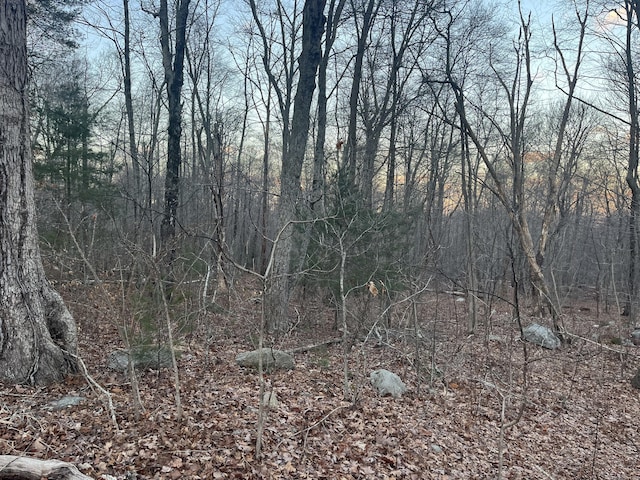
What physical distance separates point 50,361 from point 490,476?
4.96 m

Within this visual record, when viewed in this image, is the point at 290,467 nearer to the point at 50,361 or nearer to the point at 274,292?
the point at 50,361

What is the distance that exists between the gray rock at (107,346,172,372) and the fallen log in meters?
2.56

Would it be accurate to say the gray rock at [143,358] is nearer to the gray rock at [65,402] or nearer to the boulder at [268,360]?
the gray rock at [65,402]

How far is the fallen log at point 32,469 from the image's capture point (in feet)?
8.81

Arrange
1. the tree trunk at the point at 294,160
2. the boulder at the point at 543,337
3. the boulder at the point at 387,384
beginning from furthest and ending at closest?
the boulder at the point at 543,337 < the tree trunk at the point at 294,160 < the boulder at the point at 387,384

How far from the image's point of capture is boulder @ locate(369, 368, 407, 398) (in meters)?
6.22

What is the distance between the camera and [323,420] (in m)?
4.61

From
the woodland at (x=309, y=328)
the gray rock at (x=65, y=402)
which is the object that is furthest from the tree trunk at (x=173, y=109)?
the gray rock at (x=65, y=402)

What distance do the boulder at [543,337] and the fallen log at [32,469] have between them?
31.3 ft

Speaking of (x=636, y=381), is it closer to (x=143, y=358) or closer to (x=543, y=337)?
(x=543, y=337)

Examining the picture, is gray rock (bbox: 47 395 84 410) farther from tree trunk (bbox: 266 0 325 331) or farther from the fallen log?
tree trunk (bbox: 266 0 325 331)

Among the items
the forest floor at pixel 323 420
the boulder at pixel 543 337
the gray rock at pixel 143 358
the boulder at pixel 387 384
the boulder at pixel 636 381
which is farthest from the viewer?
the boulder at pixel 543 337

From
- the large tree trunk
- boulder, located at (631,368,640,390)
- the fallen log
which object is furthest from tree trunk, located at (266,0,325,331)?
boulder, located at (631,368,640,390)

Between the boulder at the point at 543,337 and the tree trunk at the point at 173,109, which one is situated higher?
the tree trunk at the point at 173,109
